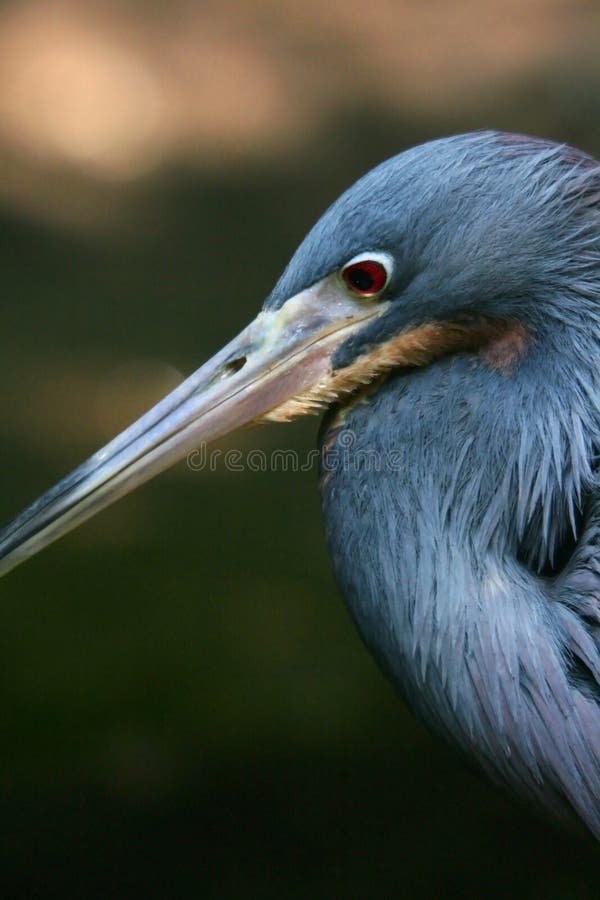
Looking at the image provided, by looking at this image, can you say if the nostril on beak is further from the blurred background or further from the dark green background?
the dark green background

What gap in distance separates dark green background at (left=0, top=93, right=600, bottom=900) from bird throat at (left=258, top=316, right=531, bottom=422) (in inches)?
39.7

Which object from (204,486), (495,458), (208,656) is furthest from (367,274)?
(204,486)

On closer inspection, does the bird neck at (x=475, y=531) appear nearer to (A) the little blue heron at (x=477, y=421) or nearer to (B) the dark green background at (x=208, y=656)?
(A) the little blue heron at (x=477, y=421)

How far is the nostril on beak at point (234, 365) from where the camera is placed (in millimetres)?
1484

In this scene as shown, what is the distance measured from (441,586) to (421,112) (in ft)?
7.40

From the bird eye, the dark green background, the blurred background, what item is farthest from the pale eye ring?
the dark green background

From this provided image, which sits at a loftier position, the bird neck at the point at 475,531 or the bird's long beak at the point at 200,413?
the bird's long beak at the point at 200,413

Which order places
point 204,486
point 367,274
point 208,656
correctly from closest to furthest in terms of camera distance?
point 367,274 → point 208,656 → point 204,486

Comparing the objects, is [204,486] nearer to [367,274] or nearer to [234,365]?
[234,365]

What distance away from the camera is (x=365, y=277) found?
1400 mm

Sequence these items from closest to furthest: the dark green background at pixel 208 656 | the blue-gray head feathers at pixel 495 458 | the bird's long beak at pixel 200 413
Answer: the blue-gray head feathers at pixel 495 458
the bird's long beak at pixel 200 413
the dark green background at pixel 208 656

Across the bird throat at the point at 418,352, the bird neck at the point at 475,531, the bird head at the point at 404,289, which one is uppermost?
the bird head at the point at 404,289

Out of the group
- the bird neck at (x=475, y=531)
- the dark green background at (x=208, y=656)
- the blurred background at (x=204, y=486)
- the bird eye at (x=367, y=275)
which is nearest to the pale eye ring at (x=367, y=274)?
the bird eye at (x=367, y=275)

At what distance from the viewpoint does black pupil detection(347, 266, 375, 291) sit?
4.58 ft
